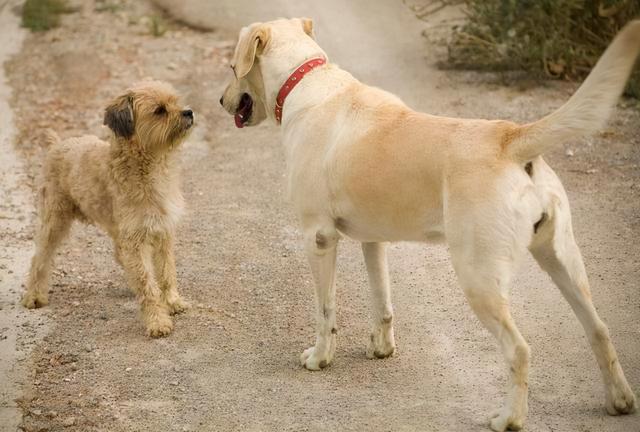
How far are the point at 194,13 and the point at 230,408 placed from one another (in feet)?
31.1

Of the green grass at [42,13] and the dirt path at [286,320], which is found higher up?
the dirt path at [286,320]

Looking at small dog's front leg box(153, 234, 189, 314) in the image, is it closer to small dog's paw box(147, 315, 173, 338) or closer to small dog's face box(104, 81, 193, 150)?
small dog's paw box(147, 315, 173, 338)

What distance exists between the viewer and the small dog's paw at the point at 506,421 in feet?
16.3

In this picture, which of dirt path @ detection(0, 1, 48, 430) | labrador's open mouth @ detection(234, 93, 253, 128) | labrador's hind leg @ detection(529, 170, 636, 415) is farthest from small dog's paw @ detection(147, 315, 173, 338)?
labrador's hind leg @ detection(529, 170, 636, 415)

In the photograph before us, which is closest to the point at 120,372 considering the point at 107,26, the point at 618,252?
the point at 618,252

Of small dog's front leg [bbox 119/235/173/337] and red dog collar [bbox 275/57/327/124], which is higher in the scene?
red dog collar [bbox 275/57/327/124]

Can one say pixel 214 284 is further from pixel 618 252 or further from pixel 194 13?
pixel 194 13

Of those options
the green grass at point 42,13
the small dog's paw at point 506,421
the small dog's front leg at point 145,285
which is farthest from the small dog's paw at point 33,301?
the green grass at point 42,13

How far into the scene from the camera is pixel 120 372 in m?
6.05

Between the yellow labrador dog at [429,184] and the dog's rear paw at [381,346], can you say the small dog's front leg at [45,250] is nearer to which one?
the yellow labrador dog at [429,184]

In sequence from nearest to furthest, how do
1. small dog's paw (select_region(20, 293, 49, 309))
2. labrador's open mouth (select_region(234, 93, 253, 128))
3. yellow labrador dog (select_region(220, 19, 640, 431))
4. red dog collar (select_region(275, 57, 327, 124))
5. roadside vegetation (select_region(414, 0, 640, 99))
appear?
1. yellow labrador dog (select_region(220, 19, 640, 431))
2. red dog collar (select_region(275, 57, 327, 124))
3. labrador's open mouth (select_region(234, 93, 253, 128))
4. small dog's paw (select_region(20, 293, 49, 309))
5. roadside vegetation (select_region(414, 0, 640, 99))

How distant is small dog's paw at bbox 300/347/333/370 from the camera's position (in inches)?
232

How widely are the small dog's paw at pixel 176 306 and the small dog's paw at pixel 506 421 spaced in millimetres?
2636

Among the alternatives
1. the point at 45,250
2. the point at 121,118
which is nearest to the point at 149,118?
the point at 121,118
